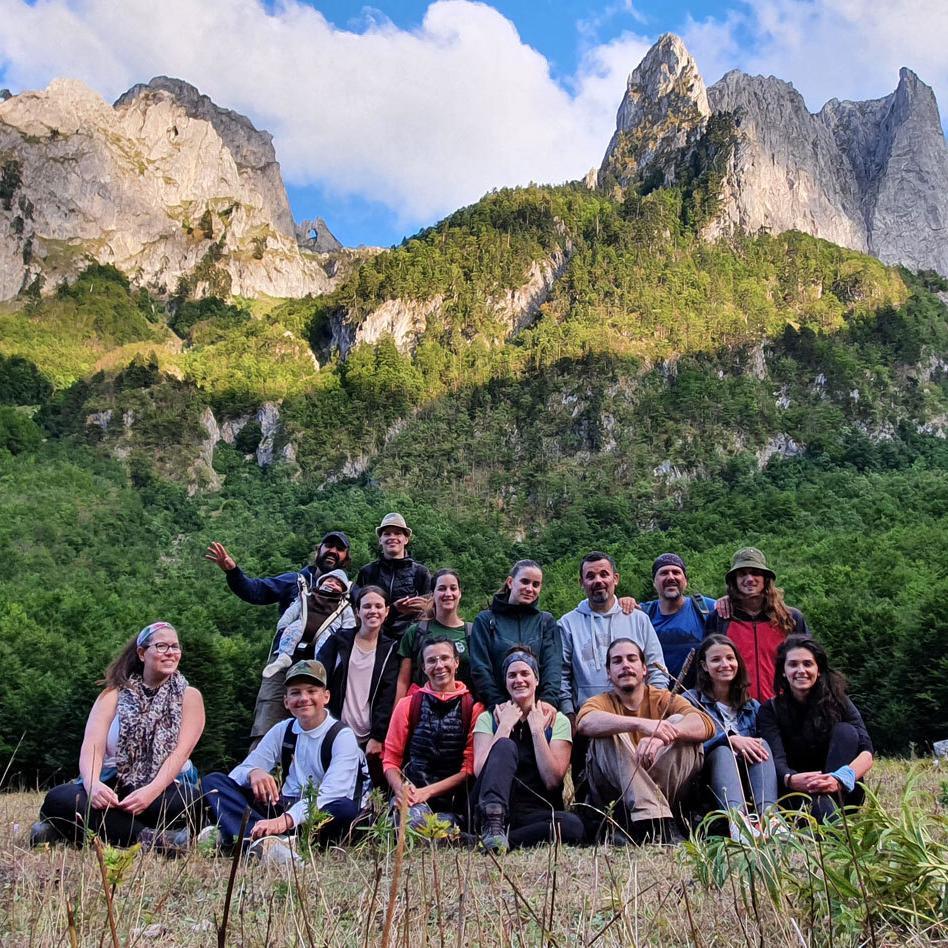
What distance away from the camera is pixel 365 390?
3091 inches

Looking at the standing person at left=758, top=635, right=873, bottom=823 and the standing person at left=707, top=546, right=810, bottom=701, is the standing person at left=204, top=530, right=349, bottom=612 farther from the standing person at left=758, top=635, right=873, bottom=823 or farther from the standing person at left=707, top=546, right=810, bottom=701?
the standing person at left=758, top=635, right=873, bottom=823

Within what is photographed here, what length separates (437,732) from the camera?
462 centimetres

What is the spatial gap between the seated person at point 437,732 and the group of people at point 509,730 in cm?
1

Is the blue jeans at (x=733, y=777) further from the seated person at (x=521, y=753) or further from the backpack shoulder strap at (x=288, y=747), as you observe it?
the backpack shoulder strap at (x=288, y=747)

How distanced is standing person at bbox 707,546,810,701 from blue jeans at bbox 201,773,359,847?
276cm

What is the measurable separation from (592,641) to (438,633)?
3.42 ft

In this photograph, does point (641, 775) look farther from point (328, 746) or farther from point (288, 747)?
point (288, 747)

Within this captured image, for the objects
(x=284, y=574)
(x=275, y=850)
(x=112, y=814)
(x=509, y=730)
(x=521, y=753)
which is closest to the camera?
(x=275, y=850)

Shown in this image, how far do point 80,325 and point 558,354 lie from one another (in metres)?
55.2

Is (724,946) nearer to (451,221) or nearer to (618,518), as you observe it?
(618,518)

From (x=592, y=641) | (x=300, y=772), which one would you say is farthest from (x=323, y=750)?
(x=592, y=641)

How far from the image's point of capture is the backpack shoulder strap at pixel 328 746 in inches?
171

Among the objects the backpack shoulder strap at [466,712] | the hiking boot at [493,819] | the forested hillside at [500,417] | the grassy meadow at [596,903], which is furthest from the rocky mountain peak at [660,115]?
the grassy meadow at [596,903]

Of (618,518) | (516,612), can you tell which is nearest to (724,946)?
(516,612)
